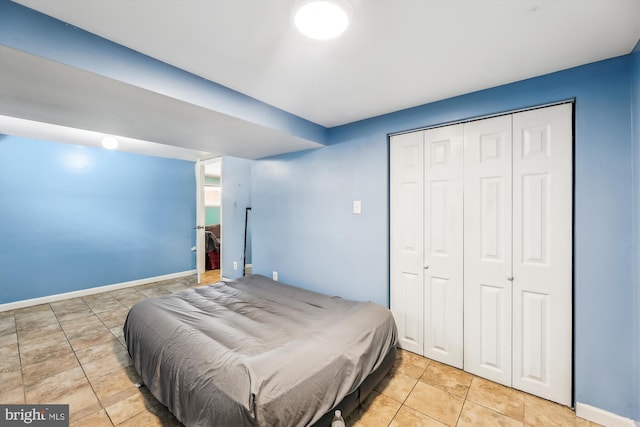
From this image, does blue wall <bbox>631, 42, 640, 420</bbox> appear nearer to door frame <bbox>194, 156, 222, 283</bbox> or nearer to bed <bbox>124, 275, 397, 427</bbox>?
bed <bbox>124, 275, 397, 427</bbox>

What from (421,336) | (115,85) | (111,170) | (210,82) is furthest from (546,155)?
(111,170)

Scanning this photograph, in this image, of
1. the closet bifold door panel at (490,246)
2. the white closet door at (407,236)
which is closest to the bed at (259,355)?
the white closet door at (407,236)

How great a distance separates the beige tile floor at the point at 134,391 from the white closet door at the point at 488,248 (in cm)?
23

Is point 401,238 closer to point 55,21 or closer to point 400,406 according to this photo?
point 400,406

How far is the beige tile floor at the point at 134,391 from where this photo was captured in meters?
1.63

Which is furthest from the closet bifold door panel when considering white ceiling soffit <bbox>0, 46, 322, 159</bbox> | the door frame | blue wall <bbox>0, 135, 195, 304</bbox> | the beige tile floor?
blue wall <bbox>0, 135, 195, 304</bbox>

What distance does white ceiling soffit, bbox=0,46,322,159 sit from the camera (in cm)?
138

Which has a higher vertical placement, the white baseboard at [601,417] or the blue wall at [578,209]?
the blue wall at [578,209]

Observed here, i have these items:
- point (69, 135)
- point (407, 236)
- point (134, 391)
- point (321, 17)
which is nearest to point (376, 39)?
point (321, 17)

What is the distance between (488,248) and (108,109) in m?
2.95

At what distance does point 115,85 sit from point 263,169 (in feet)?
7.10

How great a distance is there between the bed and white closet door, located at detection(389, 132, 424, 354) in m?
0.36

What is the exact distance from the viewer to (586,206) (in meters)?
1.62

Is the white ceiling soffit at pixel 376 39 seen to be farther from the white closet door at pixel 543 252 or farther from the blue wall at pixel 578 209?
the white closet door at pixel 543 252
